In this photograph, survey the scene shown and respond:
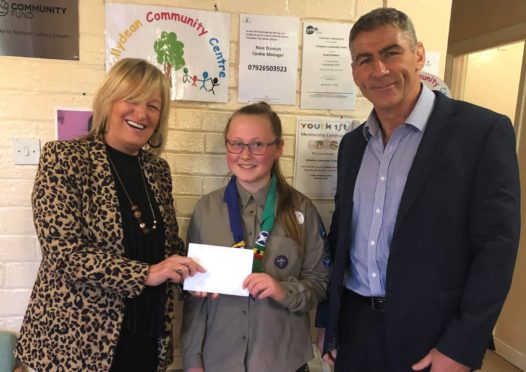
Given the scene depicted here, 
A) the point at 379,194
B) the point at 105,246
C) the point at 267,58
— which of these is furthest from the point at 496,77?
the point at 105,246

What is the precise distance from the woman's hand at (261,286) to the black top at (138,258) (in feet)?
1.17

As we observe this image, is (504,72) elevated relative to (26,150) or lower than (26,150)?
elevated

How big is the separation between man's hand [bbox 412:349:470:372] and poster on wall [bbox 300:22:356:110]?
3.95ft

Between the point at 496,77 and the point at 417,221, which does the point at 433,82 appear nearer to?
the point at 417,221

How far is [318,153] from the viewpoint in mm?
1997

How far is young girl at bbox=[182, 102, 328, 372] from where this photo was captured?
148 cm

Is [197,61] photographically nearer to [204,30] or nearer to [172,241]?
[204,30]

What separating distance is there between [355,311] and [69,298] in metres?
1.05

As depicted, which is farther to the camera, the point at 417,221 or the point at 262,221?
the point at 262,221

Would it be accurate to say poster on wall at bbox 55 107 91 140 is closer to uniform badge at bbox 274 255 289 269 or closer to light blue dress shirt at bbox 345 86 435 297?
uniform badge at bbox 274 255 289 269

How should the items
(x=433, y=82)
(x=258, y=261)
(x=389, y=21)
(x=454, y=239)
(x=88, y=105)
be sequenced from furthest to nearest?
(x=433, y=82) < (x=88, y=105) < (x=258, y=261) < (x=389, y=21) < (x=454, y=239)

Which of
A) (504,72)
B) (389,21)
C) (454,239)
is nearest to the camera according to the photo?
(454,239)

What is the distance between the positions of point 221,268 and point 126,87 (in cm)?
73

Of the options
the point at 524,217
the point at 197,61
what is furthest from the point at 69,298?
the point at 524,217
